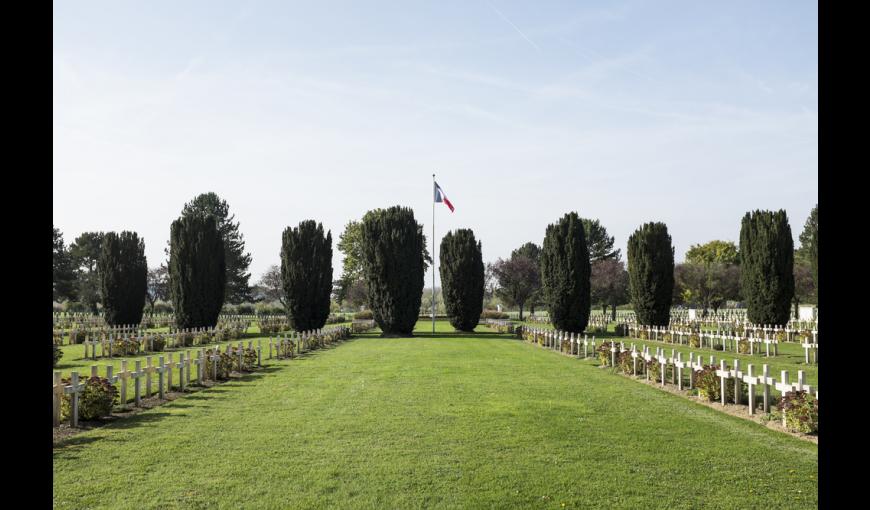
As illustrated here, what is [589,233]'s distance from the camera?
105 metres

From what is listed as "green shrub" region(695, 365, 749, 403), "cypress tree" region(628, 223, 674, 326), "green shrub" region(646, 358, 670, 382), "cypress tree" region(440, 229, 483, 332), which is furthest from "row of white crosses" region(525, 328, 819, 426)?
"cypress tree" region(440, 229, 483, 332)

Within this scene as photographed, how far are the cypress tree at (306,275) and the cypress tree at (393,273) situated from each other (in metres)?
2.92

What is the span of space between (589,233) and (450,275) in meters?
58.0

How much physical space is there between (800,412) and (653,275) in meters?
32.7

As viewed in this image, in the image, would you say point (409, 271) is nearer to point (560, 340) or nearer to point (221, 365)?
point (560, 340)

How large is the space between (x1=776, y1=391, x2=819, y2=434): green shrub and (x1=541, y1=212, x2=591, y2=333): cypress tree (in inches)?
1088

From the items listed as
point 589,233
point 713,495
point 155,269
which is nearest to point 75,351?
point 713,495

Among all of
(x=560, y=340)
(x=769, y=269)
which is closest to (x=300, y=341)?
(x=560, y=340)

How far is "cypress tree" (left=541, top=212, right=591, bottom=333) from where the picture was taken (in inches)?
1542

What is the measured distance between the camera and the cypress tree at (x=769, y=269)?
120 ft

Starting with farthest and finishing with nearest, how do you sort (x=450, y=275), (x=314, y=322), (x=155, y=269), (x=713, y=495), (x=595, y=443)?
(x=155, y=269) → (x=450, y=275) → (x=314, y=322) → (x=595, y=443) → (x=713, y=495)

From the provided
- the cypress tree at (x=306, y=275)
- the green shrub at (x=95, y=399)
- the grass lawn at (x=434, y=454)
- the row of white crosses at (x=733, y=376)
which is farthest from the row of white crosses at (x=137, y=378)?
the cypress tree at (x=306, y=275)

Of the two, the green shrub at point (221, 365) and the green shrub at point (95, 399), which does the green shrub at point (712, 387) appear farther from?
the green shrub at point (221, 365)

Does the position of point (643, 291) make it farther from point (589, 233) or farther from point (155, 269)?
point (155, 269)
